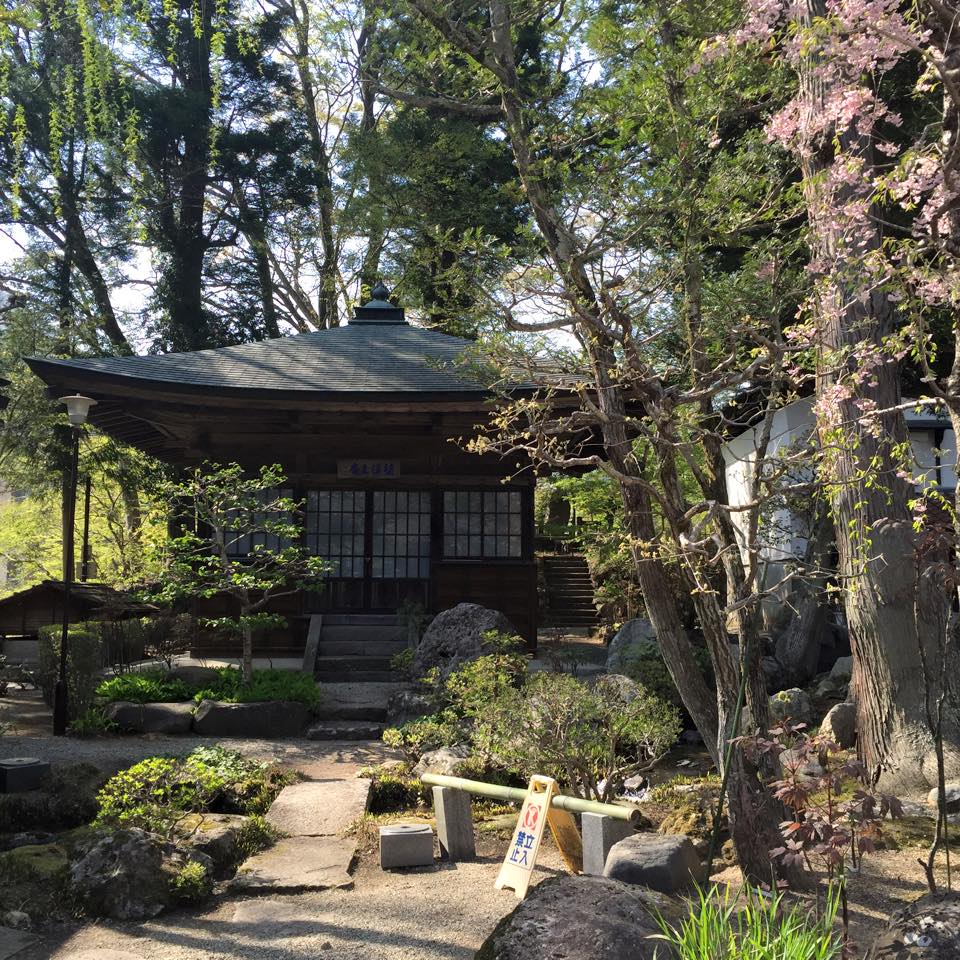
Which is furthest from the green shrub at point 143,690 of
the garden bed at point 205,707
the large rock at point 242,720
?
the large rock at point 242,720

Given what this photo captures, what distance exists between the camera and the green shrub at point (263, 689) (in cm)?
951

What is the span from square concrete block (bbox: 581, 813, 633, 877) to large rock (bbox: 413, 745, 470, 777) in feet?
6.51

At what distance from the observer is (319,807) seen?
6410 mm

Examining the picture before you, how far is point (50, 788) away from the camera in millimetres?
6660

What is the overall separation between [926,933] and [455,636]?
7.98 meters

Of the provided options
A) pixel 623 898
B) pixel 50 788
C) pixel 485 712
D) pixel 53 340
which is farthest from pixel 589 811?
pixel 53 340

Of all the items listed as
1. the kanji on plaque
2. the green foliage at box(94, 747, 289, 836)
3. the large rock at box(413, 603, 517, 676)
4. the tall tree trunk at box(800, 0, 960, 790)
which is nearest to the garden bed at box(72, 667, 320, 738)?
the large rock at box(413, 603, 517, 676)

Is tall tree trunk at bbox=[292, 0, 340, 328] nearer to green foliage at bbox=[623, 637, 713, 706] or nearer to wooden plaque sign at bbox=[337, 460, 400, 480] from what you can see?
wooden plaque sign at bbox=[337, 460, 400, 480]

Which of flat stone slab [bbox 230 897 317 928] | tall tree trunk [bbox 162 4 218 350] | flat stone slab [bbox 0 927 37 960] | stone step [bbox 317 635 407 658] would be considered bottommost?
flat stone slab [bbox 230 897 317 928]

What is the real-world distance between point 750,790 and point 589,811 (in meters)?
0.89

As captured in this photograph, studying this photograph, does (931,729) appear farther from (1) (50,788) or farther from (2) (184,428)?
(2) (184,428)

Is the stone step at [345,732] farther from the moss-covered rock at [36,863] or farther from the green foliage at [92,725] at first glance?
the moss-covered rock at [36,863]

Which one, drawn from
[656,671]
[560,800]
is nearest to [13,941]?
[560,800]

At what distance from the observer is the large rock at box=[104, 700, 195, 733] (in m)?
9.17
